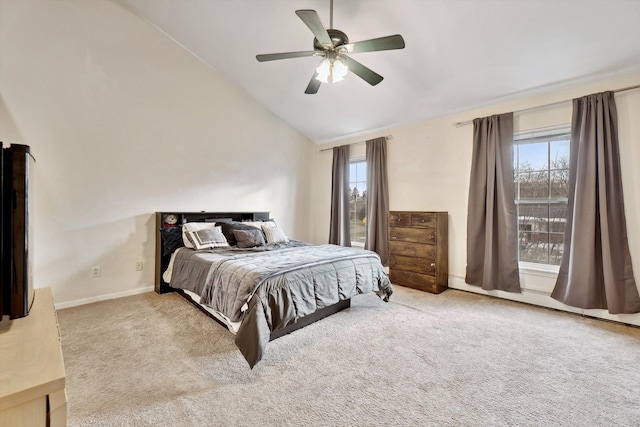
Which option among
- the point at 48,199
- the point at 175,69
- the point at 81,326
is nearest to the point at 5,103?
the point at 48,199

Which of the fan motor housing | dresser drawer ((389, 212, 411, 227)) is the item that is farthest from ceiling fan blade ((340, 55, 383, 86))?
dresser drawer ((389, 212, 411, 227))

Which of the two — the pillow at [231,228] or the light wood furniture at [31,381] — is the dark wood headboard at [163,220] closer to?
the pillow at [231,228]

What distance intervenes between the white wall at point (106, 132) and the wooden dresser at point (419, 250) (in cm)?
261

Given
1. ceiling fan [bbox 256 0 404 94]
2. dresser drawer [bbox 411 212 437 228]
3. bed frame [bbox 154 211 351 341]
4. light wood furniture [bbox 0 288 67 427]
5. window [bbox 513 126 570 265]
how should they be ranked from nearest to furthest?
light wood furniture [bbox 0 288 67 427]
ceiling fan [bbox 256 0 404 94]
bed frame [bbox 154 211 351 341]
window [bbox 513 126 570 265]
dresser drawer [bbox 411 212 437 228]

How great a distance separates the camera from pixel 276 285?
7.40 feet

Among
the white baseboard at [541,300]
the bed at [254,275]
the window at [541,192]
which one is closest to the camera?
the bed at [254,275]

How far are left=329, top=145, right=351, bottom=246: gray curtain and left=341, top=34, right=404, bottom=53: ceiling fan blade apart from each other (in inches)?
116

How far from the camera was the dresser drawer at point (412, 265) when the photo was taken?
374 centimetres

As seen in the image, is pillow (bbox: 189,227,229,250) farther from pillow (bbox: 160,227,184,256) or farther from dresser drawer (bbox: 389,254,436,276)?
dresser drawer (bbox: 389,254,436,276)

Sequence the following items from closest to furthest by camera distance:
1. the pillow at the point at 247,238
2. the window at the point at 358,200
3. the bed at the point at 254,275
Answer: the bed at the point at 254,275 < the pillow at the point at 247,238 < the window at the point at 358,200

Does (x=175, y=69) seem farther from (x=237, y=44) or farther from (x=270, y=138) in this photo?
(x=270, y=138)

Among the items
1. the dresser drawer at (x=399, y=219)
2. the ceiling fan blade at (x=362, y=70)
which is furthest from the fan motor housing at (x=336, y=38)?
the dresser drawer at (x=399, y=219)

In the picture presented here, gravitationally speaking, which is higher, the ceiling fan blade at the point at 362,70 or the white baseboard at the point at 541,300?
the ceiling fan blade at the point at 362,70

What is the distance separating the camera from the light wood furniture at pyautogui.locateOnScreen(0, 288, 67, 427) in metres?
0.60
